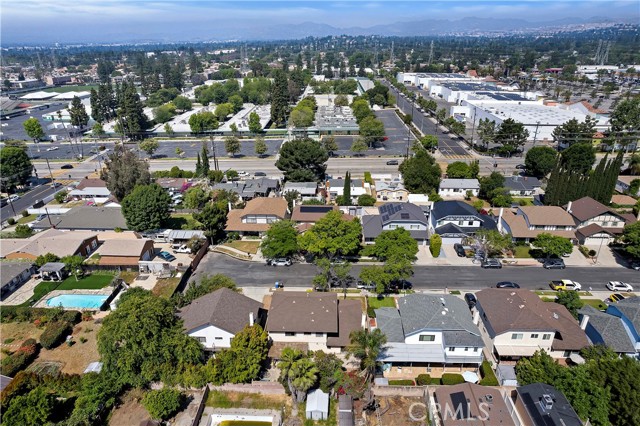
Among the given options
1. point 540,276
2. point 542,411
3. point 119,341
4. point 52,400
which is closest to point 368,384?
point 542,411

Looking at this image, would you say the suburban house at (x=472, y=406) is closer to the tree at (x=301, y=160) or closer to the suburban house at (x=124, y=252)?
the suburban house at (x=124, y=252)

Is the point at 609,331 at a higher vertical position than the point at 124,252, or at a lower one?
higher

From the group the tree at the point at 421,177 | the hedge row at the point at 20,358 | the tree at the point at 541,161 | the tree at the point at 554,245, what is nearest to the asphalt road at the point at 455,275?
the tree at the point at 554,245

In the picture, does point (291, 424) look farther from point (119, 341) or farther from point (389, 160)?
point (389, 160)

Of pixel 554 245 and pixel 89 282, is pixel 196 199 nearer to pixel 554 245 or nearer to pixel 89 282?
pixel 89 282

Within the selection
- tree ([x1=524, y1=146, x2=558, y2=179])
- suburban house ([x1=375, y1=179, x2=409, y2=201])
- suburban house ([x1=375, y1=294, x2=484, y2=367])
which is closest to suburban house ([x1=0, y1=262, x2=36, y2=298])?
suburban house ([x1=375, y1=294, x2=484, y2=367])

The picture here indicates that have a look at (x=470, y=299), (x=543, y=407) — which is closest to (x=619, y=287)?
(x=470, y=299)
